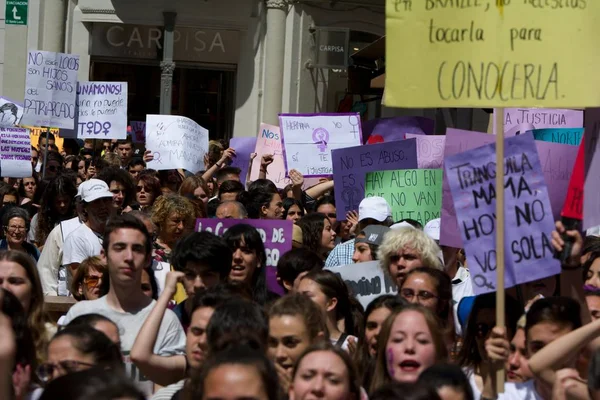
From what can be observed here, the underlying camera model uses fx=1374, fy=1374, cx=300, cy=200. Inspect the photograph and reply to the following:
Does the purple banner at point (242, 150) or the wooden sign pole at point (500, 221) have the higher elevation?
the purple banner at point (242, 150)

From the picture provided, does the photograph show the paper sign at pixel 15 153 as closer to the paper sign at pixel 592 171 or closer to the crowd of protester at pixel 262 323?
the crowd of protester at pixel 262 323

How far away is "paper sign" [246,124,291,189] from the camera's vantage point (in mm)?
15250

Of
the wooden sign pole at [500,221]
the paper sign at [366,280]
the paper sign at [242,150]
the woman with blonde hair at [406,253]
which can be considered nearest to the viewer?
the wooden sign pole at [500,221]

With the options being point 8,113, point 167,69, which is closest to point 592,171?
point 8,113

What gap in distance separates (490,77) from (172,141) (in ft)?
31.7

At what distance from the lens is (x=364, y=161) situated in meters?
11.8

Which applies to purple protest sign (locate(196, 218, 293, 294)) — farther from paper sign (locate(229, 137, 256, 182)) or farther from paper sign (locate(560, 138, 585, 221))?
paper sign (locate(229, 137, 256, 182))

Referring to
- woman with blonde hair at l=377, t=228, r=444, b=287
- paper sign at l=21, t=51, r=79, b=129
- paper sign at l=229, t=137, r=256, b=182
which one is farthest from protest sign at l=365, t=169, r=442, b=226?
paper sign at l=21, t=51, r=79, b=129

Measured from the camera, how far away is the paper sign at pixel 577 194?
680 centimetres

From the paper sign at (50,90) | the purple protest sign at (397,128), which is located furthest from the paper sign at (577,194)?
the paper sign at (50,90)

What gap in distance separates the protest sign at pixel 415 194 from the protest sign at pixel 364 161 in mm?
1039

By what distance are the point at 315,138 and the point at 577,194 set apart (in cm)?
742

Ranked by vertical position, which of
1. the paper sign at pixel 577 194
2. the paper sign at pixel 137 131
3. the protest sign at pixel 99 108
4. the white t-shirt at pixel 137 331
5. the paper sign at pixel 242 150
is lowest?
the white t-shirt at pixel 137 331

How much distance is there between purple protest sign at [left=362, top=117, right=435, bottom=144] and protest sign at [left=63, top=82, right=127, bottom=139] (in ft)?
11.4
